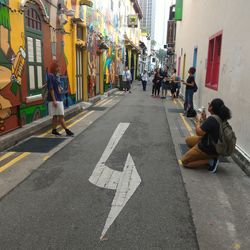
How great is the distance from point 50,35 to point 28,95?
2409 mm

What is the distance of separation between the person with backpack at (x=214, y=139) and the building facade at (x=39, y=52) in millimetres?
4249

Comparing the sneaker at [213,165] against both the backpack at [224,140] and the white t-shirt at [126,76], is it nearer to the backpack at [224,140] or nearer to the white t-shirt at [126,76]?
the backpack at [224,140]

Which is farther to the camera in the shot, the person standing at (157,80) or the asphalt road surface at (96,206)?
the person standing at (157,80)

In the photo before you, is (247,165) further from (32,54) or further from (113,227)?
(32,54)

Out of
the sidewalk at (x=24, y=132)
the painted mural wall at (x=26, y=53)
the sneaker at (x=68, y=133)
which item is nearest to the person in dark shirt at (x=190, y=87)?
the sidewalk at (x=24, y=132)

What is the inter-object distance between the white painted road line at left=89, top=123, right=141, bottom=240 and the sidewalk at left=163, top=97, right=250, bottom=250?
2.88ft

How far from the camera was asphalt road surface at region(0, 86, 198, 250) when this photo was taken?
3371mm

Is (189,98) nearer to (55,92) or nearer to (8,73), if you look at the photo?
(55,92)

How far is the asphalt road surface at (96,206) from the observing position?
11.1ft

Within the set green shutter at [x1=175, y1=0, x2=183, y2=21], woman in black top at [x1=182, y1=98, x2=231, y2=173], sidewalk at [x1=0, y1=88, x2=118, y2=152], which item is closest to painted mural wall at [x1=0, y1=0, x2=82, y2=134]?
sidewalk at [x1=0, y1=88, x2=118, y2=152]

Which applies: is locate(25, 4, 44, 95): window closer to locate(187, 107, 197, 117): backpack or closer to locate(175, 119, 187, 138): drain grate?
locate(175, 119, 187, 138): drain grate

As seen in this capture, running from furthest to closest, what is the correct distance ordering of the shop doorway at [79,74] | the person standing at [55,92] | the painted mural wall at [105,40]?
the painted mural wall at [105,40]
the shop doorway at [79,74]
the person standing at [55,92]

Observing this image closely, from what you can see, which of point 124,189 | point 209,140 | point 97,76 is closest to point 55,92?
point 124,189

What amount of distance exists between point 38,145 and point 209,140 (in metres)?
3.81
